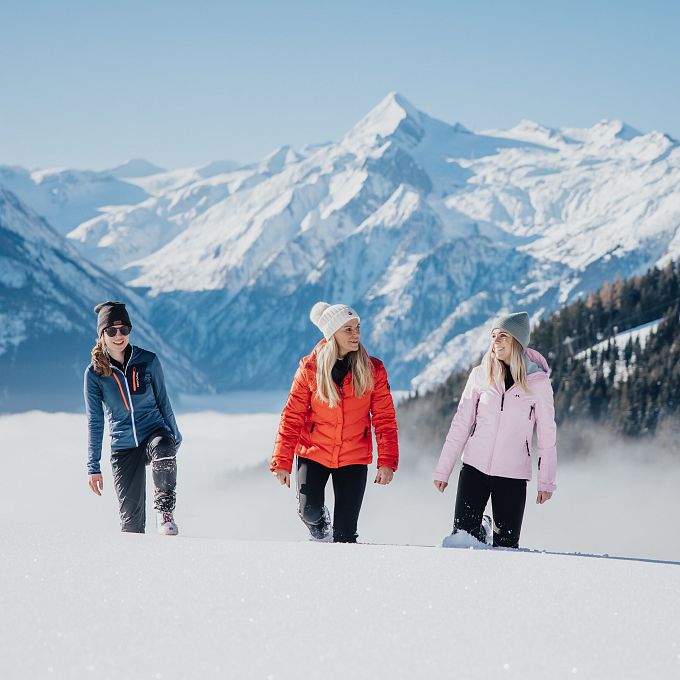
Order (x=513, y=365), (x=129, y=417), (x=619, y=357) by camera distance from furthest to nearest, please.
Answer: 1. (x=619, y=357)
2. (x=129, y=417)
3. (x=513, y=365)

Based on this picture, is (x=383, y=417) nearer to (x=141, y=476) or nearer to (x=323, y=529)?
(x=323, y=529)

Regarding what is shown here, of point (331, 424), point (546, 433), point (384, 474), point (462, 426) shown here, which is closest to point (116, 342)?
point (331, 424)

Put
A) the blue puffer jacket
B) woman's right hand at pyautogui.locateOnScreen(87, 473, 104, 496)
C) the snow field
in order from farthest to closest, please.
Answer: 1. woman's right hand at pyautogui.locateOnScreen(87, 473, 104, 496)
2. the blue puffer jacket
3. the snow field

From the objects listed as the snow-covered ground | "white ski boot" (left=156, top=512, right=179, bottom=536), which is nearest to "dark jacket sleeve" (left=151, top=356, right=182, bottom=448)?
"white ski boot" (left=156, top=512, right=179, bottom=536)

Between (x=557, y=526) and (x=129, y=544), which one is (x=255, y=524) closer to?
(x=557, y=526)

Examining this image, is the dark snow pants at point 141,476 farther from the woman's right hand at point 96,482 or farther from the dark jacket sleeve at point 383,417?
the dark jacket sleeve at point 383,417

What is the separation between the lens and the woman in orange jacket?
9.03 m

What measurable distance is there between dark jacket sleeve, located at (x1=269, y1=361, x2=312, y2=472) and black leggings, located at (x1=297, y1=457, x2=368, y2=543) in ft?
0.81

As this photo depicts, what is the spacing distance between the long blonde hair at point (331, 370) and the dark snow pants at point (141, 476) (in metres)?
1.75

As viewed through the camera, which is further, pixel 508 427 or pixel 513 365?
pixel 508 427

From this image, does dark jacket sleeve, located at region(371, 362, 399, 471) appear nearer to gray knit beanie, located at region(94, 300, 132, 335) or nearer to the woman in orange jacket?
the woman in orange jacket

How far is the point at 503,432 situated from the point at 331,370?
1.79m

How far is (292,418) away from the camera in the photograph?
9164mm

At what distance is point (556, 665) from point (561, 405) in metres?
156
